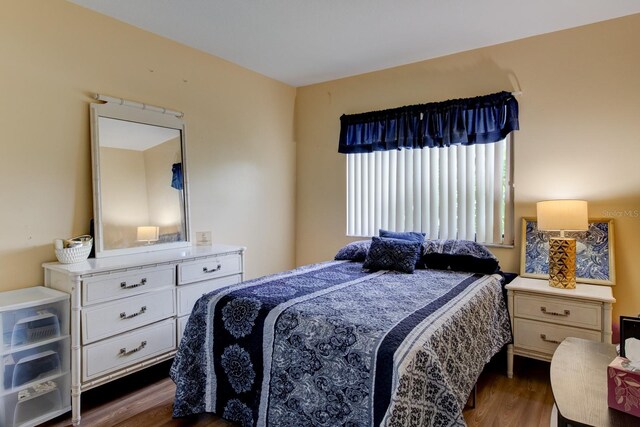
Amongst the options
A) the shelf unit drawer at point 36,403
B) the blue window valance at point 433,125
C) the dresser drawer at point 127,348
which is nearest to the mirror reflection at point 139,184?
the dresser drawer at point 127,348

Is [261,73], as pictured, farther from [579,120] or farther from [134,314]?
[579,120]

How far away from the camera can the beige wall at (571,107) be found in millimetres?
2646

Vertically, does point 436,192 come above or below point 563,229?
above

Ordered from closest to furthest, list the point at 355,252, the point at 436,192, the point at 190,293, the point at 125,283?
the point at 125,283 → the point at 190,293 → the point at 355,252 → the point at 436,192

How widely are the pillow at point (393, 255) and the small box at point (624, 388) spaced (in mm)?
1619

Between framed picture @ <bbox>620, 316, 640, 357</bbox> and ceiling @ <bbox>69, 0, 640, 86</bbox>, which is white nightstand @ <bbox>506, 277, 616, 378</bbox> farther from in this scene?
ceiling @ <bbox>69, 0, 640, 86</bbox>

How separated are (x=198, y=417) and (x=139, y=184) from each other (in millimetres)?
1699

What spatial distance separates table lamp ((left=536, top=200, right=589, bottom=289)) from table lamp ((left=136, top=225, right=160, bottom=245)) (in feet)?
9.41

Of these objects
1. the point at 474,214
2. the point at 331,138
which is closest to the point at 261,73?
the point at 331,138

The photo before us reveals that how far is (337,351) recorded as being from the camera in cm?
156

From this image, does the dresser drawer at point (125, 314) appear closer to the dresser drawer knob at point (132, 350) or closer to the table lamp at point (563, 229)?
the dresser drawer knob at point (132, 350)

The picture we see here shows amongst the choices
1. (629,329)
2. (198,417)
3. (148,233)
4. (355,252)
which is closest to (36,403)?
(198,417)

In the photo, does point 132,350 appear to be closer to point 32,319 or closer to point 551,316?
point 32,319

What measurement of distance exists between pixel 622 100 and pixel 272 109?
3026 mm
